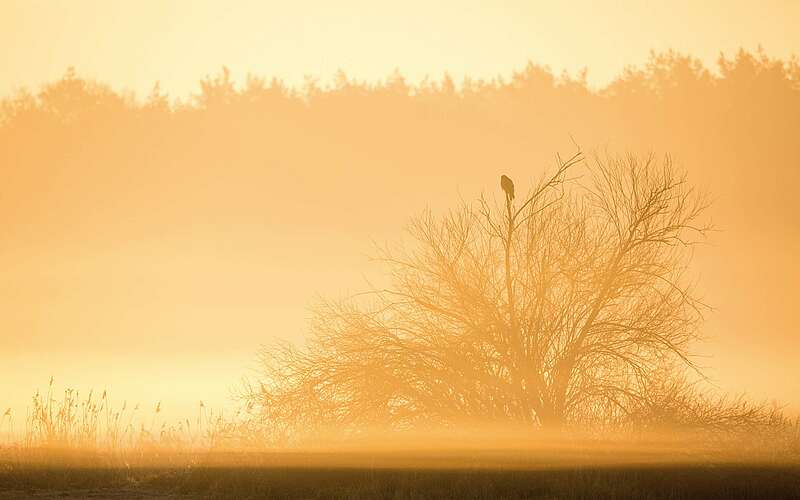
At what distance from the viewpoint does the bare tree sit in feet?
78.9

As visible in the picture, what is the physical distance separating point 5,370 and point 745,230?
78227 millimetres

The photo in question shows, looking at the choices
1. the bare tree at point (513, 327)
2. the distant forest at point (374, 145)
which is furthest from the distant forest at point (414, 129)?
the bare tree at point (513, 327)

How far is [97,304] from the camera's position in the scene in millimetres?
132125

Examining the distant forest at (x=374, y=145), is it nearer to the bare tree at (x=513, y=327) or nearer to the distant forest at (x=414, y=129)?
the distant forest at (x=414, y=129)

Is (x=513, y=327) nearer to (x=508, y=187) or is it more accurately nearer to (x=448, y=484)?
(x=508, y=187)

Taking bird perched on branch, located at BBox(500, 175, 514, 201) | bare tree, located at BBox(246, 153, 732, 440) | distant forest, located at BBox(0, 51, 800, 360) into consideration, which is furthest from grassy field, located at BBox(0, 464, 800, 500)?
distant forest, located at BBox(0, 51, 800, 360)

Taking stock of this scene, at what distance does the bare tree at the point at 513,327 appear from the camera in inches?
947

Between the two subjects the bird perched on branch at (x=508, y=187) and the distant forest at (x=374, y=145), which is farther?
the distant forest at (x=374, y=145)

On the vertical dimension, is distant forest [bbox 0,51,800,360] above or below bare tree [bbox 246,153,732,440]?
above

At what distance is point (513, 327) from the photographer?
80.3 ft

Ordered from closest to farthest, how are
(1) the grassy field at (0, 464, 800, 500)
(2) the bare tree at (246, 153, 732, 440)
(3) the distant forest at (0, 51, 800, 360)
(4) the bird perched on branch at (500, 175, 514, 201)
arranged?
(1) the grassy field at (0, 464, 800, 500) < (2) the bare tree at (246, 153, 732, 440) < (4) the bird perched on branch at (500, 175, 514, 201) < (3) the distant forest at (0, 51, 800, 360)

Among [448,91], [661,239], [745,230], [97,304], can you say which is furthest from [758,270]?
[661,239]

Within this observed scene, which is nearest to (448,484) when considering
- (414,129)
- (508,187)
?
(508,187)

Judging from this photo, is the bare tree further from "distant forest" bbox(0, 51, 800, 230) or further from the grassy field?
"distant forest" bbox(0, 51, 800, 230)
